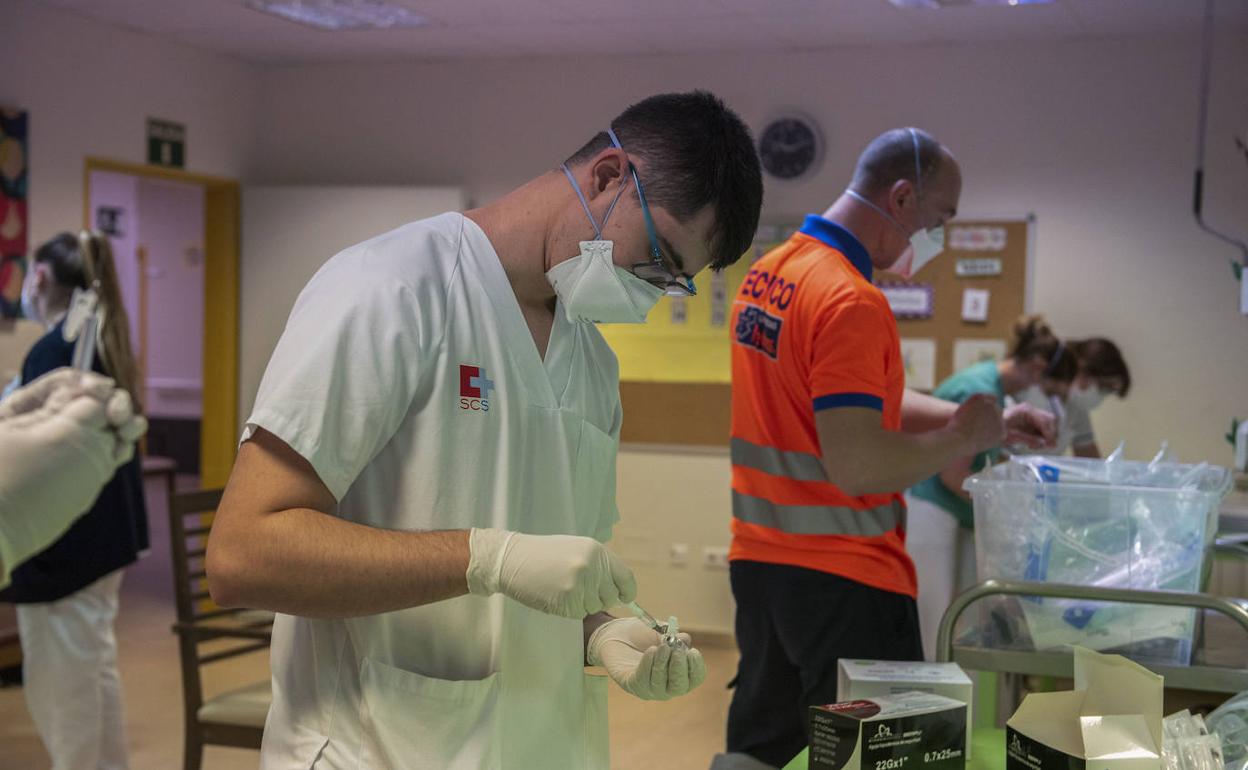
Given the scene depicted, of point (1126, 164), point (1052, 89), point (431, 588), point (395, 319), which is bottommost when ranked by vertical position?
point (431, 588)

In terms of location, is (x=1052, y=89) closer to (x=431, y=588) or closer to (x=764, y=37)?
(x=764, y=37)

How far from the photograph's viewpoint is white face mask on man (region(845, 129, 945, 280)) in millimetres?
2432

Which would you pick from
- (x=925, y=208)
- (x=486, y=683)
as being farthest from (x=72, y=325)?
(x=486, y=683)

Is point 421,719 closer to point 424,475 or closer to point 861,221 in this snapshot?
point 424,475

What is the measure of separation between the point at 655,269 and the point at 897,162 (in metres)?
1.17

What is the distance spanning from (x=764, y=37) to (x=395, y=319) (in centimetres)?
411

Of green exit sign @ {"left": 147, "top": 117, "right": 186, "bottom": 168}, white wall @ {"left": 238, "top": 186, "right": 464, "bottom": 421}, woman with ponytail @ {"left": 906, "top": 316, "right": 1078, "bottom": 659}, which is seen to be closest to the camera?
woman with ponytail @ {"left": 906, "top": 316, "right": 1078, "bottom": 659}

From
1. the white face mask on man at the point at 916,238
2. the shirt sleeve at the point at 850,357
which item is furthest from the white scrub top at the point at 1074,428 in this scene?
the shirt sleeve at the point at 850,357

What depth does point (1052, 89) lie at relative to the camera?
4938 millimetres

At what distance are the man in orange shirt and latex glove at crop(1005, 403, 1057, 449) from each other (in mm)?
377

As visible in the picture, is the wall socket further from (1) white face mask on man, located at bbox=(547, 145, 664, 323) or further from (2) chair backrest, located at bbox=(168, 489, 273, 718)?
(1) white face mask on man, located at bbox=(547, 145, 664, 323)

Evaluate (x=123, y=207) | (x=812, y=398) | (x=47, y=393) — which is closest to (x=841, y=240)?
(x=812, y=398)

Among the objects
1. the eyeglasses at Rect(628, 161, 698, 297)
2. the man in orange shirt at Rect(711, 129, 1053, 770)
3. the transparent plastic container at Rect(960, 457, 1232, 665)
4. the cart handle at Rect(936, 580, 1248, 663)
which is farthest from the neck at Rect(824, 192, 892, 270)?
the eyeglasses at Rect(628, 161, 698, 297)

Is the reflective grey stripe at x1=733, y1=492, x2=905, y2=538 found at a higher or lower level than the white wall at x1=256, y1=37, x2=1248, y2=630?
lower
